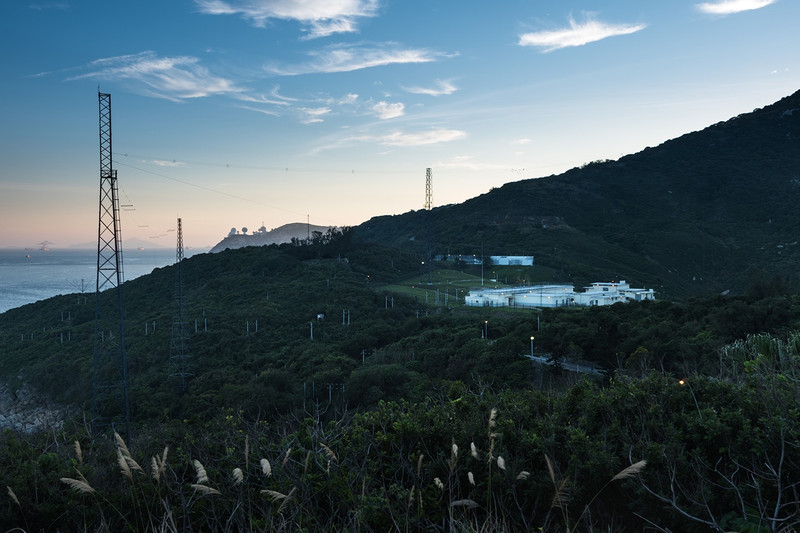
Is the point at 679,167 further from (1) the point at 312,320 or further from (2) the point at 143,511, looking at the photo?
(2) the point at 143,511

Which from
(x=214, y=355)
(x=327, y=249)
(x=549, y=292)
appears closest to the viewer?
(x=214, y=355)

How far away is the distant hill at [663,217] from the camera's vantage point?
269 ft

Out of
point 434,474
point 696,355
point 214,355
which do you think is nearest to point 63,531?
point 434,474

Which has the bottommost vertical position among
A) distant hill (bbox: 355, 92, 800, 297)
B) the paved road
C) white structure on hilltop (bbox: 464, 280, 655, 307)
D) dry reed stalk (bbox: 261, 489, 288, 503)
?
the paved road

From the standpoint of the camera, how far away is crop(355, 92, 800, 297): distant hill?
8212 cm

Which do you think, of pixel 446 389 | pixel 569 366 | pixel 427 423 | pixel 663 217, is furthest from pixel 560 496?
pixel 663 217

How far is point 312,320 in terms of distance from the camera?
48750mm

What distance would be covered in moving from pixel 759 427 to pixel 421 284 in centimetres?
6268

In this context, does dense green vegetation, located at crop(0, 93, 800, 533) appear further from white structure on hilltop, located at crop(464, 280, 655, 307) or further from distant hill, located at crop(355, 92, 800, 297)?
white structure on hilltop, located at crop(464, 280, 655, 307)

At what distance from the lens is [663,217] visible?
110000mm

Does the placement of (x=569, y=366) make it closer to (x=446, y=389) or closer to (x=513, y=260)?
(x=446, y=389)

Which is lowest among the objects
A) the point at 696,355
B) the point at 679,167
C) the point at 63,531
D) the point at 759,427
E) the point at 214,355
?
the point at 214,355

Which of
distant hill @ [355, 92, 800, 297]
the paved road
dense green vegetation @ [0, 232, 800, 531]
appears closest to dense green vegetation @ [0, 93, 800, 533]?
dense green vegetation @ [0, 232, 800, 531]

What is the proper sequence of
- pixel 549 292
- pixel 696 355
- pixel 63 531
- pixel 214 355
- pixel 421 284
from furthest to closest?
pixel 421 284 < pixel 549 292 < pixel 214 355 < pixel 696 355 < pixel 63 531
